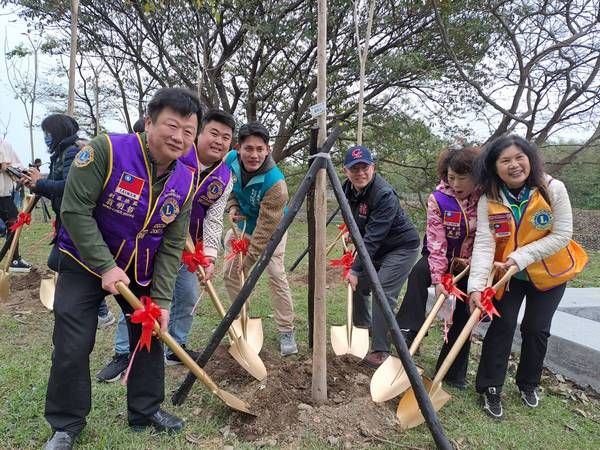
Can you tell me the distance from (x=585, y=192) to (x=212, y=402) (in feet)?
90.1

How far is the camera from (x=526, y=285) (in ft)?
9.02

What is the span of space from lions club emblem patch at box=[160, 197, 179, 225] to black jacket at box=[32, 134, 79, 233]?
1394mm

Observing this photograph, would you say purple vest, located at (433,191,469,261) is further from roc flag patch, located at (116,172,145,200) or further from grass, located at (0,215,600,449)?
roc flag patch, located at (116,172,145,200)

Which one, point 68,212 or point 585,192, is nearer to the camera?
point 68,212

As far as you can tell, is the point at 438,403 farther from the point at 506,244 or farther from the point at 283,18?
the point at 283,18

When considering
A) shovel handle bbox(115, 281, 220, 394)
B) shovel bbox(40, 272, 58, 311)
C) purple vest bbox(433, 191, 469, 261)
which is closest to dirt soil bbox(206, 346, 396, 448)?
shovel handle bbox(115, 281, 220, 394)

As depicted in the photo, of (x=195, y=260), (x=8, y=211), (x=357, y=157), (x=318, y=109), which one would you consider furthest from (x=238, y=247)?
(x=8, y=211)

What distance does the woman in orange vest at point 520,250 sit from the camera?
2.52 meters

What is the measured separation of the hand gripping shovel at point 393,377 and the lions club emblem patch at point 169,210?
150 centimetres

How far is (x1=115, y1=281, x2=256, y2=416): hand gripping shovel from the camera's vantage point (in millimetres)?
1973

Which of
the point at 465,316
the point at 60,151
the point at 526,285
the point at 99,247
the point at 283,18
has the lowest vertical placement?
the point at 465,316

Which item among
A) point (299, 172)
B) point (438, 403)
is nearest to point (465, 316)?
point (438, 403)

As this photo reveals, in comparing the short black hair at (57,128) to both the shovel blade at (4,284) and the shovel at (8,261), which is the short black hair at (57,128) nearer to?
the shovel at (8,261)

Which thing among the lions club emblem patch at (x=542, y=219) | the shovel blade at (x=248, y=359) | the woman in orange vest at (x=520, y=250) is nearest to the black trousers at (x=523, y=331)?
the woman in orange vest at (x=520, y=250)
